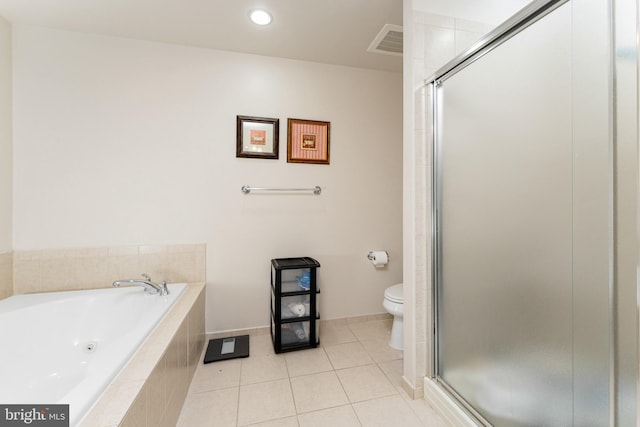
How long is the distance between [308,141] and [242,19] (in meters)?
0.91

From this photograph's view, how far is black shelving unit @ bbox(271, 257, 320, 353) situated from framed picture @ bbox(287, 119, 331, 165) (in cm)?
85

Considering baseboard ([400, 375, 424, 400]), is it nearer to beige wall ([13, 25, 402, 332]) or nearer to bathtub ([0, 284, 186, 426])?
beige wall ([13, 25, 402, 332])

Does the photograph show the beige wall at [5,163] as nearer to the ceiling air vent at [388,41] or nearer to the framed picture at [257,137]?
the framed picture at [257,137]

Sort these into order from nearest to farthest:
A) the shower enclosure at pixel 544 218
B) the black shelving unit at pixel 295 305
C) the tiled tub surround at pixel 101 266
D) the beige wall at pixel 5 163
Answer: the shower enclosure at pixel 544 218
the beige wall at pixel 5 163
the tiled tub surround at pixel 101 266
the black shelving unit at pixel 295 305

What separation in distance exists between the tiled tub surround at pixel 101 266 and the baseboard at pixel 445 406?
1.67 meters

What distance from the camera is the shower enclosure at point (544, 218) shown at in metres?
0.73

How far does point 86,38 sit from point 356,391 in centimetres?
288

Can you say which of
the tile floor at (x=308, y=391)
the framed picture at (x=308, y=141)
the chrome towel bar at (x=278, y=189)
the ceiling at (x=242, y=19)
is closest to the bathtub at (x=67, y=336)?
the tile floor at (x=308, y=391)

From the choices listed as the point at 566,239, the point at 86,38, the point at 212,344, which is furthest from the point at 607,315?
the point at 86,38

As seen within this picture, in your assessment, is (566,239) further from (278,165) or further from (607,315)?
(278,165)

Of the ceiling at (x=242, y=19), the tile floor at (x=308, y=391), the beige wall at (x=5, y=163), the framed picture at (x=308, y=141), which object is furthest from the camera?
the framed picture at (x=308, y=141)

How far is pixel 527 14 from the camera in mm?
937

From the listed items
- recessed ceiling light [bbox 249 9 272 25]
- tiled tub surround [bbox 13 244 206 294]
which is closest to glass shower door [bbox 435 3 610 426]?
recessed ceiling light [bbox 249 9 272 25]

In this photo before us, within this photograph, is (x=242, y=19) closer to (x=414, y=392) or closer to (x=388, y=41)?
(x=388, y=41)
